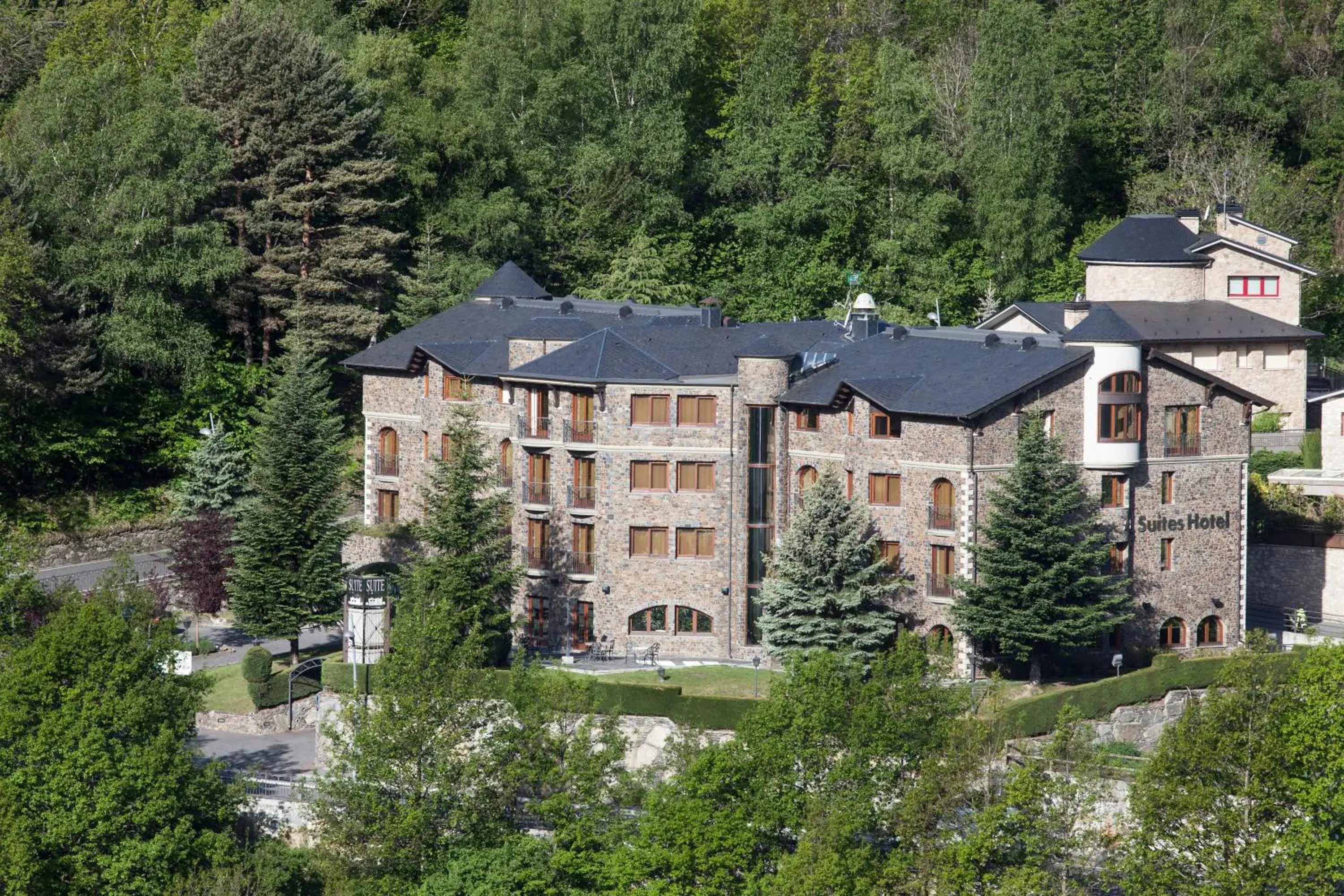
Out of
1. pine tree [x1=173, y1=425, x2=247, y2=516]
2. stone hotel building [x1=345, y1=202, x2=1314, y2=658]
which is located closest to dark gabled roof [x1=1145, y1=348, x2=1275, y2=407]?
stone hotel building [x1=345, y1=202, x2=1314, y2=658]

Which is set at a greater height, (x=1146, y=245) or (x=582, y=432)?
(x=1146, y=245)

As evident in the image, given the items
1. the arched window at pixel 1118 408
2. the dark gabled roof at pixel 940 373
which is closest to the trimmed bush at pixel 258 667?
the dark gabled roof at pixel 940 373

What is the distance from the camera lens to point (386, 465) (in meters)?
74.1

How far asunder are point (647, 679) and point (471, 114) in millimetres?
38087

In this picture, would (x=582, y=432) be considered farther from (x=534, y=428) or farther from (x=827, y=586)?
(x=827, y=586)

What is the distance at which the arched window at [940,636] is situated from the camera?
59.7 metres

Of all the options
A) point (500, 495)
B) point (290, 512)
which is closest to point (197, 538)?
point (290, 512)

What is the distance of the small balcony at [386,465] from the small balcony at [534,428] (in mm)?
8406

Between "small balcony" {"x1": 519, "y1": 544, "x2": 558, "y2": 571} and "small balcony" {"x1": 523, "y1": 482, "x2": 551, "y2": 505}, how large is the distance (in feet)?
4.39

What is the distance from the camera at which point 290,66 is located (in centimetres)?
8369

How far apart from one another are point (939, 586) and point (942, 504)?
7.46 ft

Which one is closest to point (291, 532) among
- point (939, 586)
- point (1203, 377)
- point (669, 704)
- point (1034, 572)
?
point (669, 704)

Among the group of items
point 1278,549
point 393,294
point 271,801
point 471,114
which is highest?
point 471,114

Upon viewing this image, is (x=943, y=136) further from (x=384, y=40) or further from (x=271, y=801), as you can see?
(x=271, y=801)
